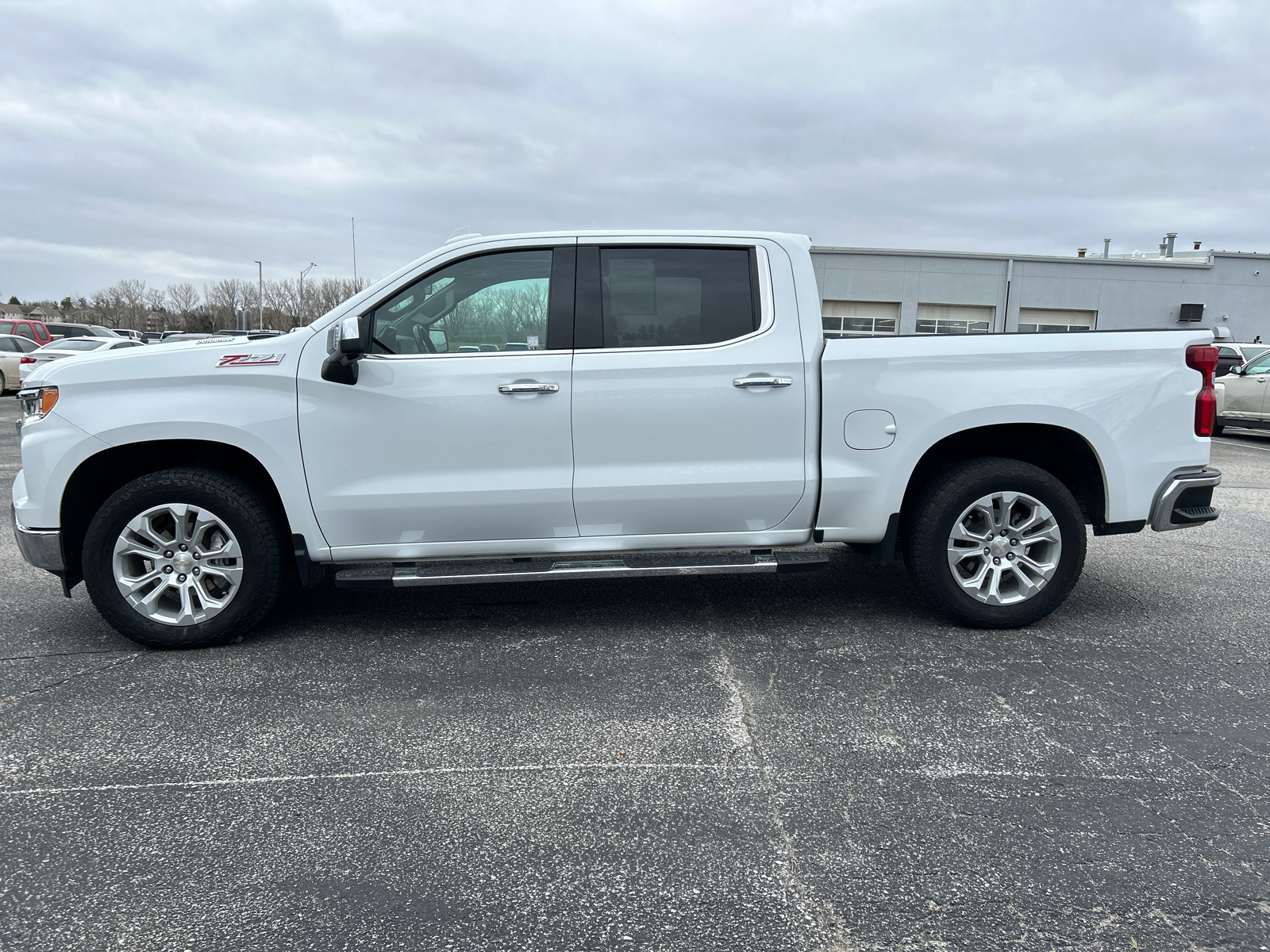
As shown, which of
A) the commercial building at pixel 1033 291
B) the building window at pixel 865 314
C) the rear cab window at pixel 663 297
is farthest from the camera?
the building window at pixel 865 314

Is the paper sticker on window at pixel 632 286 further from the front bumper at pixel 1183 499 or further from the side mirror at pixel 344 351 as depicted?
the front bumper at pixel 1183 499

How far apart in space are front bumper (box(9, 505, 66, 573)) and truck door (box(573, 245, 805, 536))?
2.44 m

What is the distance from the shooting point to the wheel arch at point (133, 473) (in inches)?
164

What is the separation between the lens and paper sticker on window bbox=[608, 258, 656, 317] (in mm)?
4293

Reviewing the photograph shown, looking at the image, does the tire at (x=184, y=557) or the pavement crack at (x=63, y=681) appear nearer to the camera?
the pavement crack at (x=63, y=681)

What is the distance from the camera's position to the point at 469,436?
411cm

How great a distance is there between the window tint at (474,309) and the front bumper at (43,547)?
172 centimetres

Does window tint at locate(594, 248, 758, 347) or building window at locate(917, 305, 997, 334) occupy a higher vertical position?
building window at locate(917, 305, 997, 334)

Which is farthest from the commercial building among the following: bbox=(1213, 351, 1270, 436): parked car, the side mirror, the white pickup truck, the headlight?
the headlight

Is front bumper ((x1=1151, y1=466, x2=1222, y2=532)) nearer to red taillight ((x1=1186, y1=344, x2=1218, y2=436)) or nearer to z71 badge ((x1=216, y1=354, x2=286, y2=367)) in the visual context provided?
red taillight ((x1=1186, y1=344, x2=1218, y2=436))

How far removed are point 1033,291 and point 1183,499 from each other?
125ft

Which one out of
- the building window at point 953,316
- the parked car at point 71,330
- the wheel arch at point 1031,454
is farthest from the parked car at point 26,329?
the building window at point 953,316

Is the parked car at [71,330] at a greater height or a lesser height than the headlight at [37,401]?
greater

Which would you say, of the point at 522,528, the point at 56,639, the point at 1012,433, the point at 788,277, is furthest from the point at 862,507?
the point at 56,639
